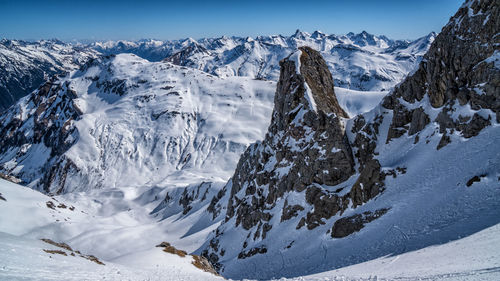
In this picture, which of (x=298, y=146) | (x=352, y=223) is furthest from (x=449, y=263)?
(x=298, y=146)

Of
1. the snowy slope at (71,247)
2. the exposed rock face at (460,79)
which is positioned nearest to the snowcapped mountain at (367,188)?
the exposed rock face at (460,79)

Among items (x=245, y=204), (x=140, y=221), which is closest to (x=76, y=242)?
(x=140, y=221)

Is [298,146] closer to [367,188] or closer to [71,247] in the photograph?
[367,188]

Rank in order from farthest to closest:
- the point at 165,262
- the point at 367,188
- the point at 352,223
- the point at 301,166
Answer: the point at 301,166 → the point at 367,188 → the point at 352,223 → the point at 165,262

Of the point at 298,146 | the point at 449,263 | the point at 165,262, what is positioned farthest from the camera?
the point at 298,146

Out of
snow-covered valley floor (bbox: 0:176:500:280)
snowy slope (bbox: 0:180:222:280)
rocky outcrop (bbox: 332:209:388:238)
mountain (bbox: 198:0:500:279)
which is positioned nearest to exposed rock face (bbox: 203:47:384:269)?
mountain (bbox: 198:0:500:279)

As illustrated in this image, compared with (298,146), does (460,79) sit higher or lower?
higher

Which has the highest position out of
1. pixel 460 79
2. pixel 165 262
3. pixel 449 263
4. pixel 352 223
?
pixel 460 79

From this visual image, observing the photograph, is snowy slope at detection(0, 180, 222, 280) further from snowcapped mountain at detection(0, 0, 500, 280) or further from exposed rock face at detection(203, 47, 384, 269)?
exposed rock face at detection(203, 47, 384, 269)
